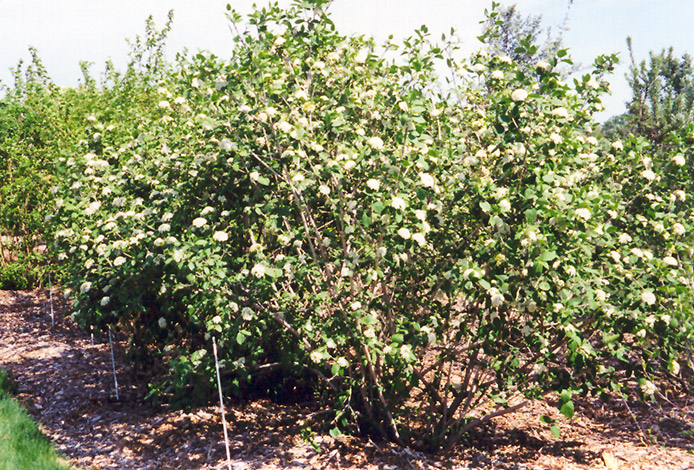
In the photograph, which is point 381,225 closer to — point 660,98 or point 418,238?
point 418,238

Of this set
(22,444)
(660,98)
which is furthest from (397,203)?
(660,98)

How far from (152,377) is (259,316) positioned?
7.18ft

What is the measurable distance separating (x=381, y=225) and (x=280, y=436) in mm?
1818

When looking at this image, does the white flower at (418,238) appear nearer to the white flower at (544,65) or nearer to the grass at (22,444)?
the white flower at (544,65)

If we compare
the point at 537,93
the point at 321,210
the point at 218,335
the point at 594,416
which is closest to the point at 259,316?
the point at 218,335

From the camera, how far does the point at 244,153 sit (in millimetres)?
3080

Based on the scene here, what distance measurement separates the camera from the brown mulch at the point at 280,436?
365 centimetres

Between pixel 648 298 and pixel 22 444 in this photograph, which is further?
pixel 22 444

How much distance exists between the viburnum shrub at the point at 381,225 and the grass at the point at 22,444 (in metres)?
0.93

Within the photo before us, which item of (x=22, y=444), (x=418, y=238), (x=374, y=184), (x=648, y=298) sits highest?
(x=374, y=184)

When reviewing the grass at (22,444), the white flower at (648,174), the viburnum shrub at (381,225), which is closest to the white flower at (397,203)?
the viburnum shrub at (381,225)

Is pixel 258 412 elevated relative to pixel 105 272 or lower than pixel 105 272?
lower

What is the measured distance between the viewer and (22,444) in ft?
12.1

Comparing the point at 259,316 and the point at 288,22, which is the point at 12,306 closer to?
the point at 259,316
